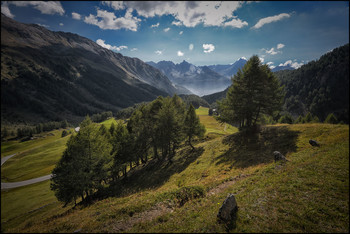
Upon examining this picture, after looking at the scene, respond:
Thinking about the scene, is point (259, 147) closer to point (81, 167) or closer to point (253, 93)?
point (253, 93)

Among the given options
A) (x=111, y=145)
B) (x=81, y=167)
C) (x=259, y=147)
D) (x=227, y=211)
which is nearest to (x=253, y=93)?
(x=259, y=147)

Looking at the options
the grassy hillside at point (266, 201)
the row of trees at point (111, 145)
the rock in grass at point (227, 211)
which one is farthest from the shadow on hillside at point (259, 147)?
the row of trees at point (111, 145)

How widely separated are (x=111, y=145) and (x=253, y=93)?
89.4 ft

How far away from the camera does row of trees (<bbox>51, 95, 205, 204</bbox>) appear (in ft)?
65.3

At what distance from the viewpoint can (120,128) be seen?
3009 centimetres

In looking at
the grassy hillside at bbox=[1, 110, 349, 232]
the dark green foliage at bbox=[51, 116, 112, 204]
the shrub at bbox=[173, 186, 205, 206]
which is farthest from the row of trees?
the shrub at bbox=[173, 186, 205, 206]

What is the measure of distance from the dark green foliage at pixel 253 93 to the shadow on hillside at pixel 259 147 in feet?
11.3

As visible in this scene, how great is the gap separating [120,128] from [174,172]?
15.1m

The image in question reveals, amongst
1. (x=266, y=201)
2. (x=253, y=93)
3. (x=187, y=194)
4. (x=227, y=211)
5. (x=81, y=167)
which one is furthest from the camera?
(x=253, y=93)

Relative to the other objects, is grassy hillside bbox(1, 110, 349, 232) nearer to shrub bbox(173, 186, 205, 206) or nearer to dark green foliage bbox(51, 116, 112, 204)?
shrub bbox(173, 186, 205, 206)

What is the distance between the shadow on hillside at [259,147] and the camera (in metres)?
18.4

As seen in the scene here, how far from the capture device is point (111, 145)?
25391 mm

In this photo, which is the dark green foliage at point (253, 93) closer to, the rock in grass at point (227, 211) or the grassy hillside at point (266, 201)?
the grassy hillside at point (266, 201)

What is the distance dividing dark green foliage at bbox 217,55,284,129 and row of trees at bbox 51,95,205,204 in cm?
988
